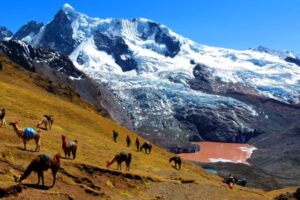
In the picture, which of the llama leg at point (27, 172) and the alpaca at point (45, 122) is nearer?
the llama leg at point (27, 172)

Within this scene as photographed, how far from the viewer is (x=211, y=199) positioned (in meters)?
53.2

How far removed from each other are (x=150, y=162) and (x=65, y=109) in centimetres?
2844

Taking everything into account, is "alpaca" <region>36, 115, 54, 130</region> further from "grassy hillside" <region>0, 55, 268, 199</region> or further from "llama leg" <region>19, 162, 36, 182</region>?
"llama leg" <region>19, 162, 36, 182</region>

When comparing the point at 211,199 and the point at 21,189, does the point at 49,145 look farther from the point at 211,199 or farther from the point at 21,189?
the point at 21,189

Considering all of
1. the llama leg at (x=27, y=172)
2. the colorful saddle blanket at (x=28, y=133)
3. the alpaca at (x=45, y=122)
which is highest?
the alpaca at (x=45, y=122)

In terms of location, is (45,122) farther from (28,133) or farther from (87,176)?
(87,176)

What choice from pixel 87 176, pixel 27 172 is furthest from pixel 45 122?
pixel 27 172

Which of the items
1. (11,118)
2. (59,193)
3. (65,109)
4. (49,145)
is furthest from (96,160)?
(65,109)

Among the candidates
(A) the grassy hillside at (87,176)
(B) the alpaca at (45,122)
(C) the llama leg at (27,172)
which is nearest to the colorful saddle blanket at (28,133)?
(A) the grassy hillside at (87,176)

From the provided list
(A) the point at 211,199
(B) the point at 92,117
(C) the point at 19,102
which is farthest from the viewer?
(B) the point at 92,117

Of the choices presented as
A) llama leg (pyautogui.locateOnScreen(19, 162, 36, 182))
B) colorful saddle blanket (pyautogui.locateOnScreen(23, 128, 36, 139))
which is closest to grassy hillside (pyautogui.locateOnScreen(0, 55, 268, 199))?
llama leg (pyautogui.locateOnScreen(19, 162, 36, 182))

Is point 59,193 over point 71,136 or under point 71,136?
under

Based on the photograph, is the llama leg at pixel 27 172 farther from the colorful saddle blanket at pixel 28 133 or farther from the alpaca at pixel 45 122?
the alpaca at pixel 45 122

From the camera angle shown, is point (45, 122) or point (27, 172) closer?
point (27, 172)
